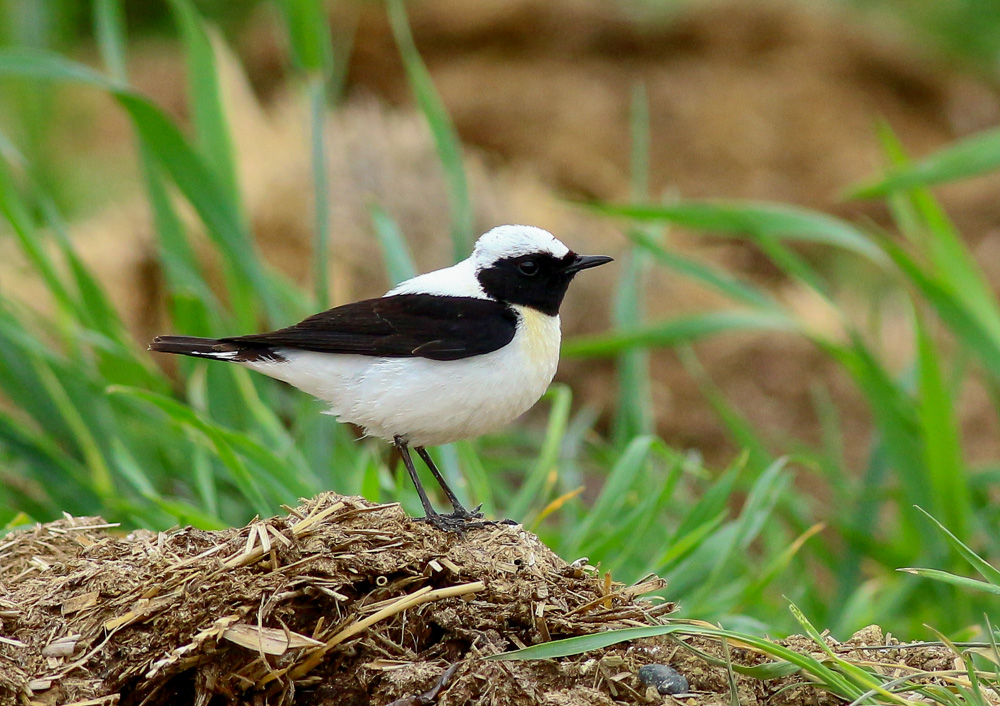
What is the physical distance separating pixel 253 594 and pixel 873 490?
310 centimetres

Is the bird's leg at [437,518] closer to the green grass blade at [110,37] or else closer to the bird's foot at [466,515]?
the bird's foot at [466,515]

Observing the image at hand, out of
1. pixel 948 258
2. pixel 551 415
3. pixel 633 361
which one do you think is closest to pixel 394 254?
pixel 551 415

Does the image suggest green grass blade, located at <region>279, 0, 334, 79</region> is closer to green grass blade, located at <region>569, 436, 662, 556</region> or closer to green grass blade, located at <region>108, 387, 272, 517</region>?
green grass blade, located at <region>108, 387, 272, 517</region>

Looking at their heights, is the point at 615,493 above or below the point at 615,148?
below

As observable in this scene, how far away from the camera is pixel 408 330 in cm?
305

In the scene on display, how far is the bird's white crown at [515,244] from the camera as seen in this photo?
10.7 feet

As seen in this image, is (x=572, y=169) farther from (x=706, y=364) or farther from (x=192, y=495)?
(x=192, y=495)

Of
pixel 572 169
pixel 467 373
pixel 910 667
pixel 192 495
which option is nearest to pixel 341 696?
pixel 467 373

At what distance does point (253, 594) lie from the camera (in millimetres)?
2242

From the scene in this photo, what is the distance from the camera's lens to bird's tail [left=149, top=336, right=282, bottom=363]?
3.07 metres

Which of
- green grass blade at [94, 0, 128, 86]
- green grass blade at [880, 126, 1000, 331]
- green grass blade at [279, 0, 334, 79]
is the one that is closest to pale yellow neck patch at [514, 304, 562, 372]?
green grass blade at [279, 0, 334, 79]

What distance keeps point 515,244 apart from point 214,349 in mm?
928

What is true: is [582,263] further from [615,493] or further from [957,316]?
[957,316]

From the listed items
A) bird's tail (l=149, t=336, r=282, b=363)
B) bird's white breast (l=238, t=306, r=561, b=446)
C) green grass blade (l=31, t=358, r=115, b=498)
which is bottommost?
green grass blade (l=31, t=358, r=115, b=498)
